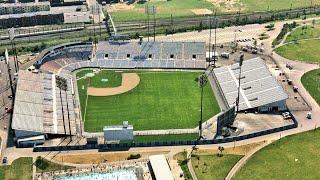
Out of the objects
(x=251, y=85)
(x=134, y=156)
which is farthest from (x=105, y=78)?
(x=134, y=156)

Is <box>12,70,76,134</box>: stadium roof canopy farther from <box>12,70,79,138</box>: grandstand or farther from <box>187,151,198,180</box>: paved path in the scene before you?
<box>187,151,198,180</box>: paved path

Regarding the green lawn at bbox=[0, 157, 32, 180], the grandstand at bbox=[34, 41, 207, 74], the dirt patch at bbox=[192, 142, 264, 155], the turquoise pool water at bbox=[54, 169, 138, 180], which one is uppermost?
the grandstand at bbox=[34, 41, 207, 74]

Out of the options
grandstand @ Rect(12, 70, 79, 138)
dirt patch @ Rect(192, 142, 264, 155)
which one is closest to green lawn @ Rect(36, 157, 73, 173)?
grandstand @ Rect(12, 70, 79, 138)

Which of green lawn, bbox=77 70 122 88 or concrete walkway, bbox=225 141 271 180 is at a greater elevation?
green lawn, bbox=77 70 122 88

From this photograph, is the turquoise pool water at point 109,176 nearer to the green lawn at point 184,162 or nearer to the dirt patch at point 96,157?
the dirt patch at point 96,157

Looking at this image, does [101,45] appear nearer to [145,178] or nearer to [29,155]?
[29,155]

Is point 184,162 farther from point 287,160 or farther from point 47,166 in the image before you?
point 47,166
